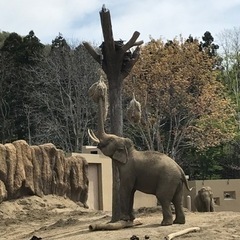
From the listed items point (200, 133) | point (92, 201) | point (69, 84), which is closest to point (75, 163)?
point (92, 201)

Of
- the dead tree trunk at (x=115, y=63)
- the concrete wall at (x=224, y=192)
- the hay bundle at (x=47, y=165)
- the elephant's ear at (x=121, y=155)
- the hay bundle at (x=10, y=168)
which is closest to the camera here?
the elephant's ear at (x=121, y=155)

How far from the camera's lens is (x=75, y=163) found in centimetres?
1620

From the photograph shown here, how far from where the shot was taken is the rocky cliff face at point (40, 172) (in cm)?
1366

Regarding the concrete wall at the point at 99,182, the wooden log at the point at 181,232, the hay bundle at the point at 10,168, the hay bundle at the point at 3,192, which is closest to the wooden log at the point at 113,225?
the wooden log at the point at 181,232

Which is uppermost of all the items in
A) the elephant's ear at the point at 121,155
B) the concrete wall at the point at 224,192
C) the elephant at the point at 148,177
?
the elephant's ear at the point at 121,155

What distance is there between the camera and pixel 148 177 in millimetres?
9133

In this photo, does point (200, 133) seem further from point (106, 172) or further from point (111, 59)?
point (111, 59)

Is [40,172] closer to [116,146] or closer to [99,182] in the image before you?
[99,182]

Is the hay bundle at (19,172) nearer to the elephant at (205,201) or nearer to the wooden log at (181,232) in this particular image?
the elephant at (205,201)

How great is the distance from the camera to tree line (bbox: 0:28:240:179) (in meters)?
24.2

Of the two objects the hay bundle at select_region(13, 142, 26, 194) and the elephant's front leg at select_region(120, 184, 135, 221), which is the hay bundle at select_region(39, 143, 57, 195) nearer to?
the hay bundle at select_region(13, 142, 26, 194)

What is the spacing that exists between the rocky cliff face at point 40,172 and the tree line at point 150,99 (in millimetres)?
7870

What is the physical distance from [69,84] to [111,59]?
1911cm

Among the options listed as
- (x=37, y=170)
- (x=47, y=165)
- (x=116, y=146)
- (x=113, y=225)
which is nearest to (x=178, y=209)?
(x=113, y=225)
